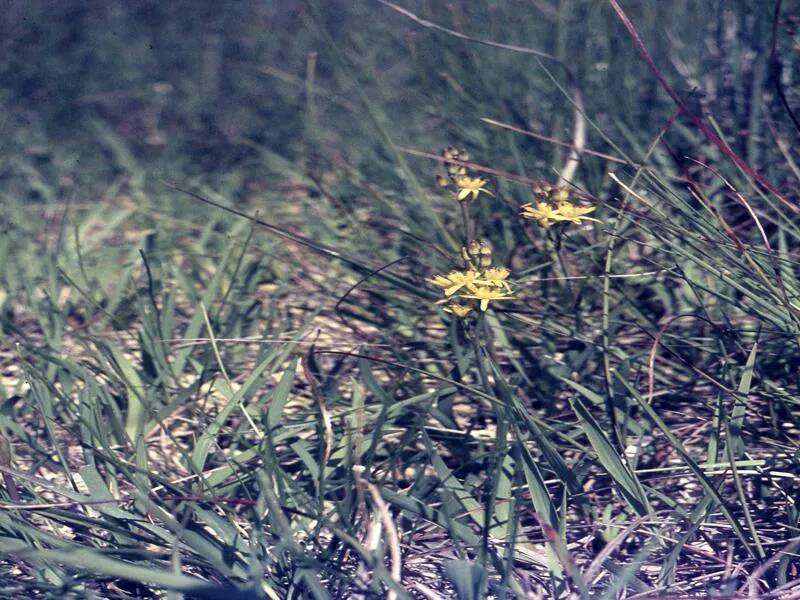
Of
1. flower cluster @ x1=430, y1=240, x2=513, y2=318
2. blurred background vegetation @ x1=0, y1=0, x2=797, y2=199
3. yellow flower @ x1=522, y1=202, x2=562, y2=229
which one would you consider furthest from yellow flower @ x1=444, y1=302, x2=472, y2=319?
blurred background vegetation @ x1=0, y1=0, x2=797, y2=199

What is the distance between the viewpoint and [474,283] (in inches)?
38.2

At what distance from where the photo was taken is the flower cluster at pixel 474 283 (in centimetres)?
95

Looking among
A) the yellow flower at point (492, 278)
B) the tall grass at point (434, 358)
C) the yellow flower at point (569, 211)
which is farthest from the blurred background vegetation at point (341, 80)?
the yellow flower at point (492, 278)

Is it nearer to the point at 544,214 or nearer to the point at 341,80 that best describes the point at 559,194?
the point at 544,214

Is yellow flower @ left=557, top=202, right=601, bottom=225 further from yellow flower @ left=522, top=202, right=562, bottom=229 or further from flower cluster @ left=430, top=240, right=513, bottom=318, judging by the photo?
flower cluster @ left=430, top=240, right=513, bottom=318

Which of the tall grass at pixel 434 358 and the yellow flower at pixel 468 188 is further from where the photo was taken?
the yellow flower at pixel 468 188

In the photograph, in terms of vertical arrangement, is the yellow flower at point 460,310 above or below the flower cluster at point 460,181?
below

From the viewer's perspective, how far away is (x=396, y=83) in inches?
97.5

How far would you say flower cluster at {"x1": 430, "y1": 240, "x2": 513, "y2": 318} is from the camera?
950 millimetres

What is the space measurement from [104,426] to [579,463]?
660 millimetres

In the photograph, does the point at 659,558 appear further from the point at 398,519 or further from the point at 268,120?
the point at 268,120

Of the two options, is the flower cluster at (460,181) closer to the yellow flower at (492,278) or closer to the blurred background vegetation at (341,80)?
the yellow flower at (492,278)

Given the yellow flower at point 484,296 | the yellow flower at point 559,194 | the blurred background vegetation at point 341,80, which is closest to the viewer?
the yellow flower at point 484,296

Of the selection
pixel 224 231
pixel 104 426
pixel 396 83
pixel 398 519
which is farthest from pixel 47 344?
pixel 396 83
